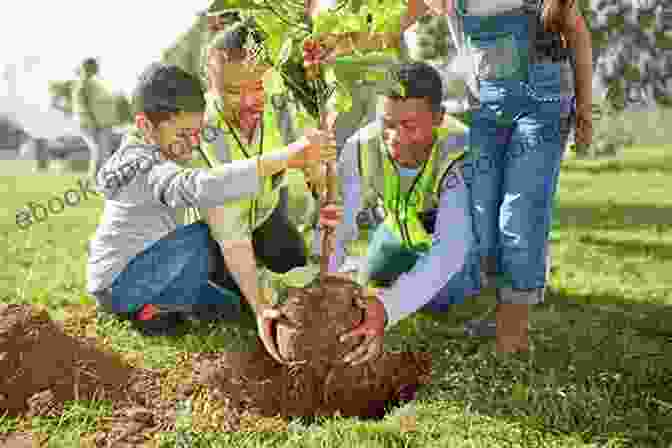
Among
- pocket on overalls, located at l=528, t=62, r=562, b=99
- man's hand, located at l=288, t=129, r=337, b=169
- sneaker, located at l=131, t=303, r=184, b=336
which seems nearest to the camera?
man's hand, located at l=288, t=129, r=337, b=169

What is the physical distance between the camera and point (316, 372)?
260 centimetres

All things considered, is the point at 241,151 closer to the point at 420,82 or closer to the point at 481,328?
the point at 420,82

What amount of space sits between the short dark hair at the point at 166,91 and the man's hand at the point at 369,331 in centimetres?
120

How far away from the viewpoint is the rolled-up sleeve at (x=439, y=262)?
262 centimetres

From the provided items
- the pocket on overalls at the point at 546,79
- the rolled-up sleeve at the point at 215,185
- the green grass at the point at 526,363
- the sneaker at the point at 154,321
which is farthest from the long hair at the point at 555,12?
the sneaker at the point at 154,321

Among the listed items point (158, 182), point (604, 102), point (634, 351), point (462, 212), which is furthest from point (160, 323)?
point (604, 102)

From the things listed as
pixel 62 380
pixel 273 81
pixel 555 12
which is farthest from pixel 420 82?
pixel 62 380

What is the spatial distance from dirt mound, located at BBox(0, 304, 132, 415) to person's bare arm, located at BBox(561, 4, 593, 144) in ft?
7.06

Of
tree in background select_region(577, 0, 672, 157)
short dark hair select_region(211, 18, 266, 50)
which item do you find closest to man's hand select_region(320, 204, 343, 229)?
short dark hair select_region(211, 18, 266, 50)

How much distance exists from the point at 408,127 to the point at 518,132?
1.69 feet

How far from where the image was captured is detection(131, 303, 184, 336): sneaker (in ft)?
11.1

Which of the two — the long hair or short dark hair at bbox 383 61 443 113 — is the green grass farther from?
the long hair

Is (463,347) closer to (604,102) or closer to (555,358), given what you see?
(555,358)

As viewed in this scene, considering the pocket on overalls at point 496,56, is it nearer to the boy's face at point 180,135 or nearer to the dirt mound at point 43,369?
the boy's face at point 180,135
